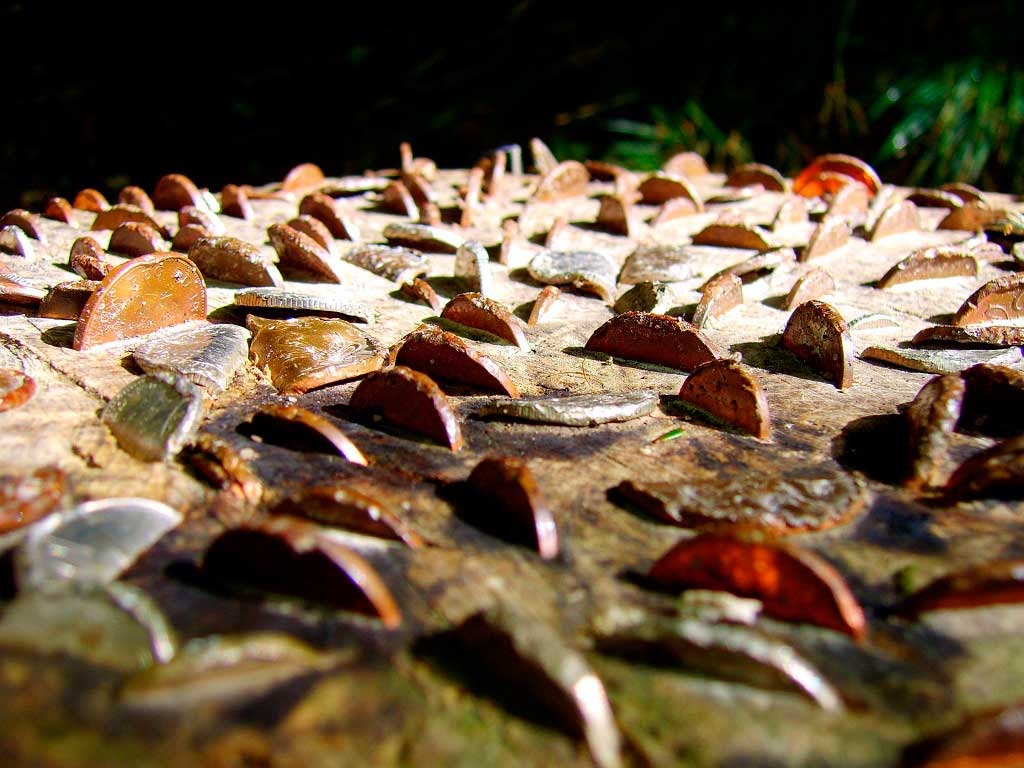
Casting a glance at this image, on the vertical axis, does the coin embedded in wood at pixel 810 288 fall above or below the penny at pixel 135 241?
below

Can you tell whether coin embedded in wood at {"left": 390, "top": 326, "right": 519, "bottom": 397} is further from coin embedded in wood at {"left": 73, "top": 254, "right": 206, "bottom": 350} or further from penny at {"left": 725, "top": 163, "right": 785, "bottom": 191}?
penny at {"left": 725, "top": 163, "right": 785, "bottom": 191}

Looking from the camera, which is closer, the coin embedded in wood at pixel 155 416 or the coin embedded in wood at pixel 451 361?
the coin embedded in wood at pixel 155 416

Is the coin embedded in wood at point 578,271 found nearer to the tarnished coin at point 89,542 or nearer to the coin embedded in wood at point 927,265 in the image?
the coin embedded in wood at point 927,265

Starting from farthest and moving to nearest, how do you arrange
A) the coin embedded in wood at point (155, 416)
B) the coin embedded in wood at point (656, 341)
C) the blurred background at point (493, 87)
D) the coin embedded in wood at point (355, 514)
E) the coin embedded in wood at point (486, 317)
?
the blurred background at point (493, 87) < the coin embedded in wood at point (486, 317) < the coin embedded in wood at point (656, 341) < the coin embedded in wood at point (155, 416) < the coin embedded in wood at point (355, 514)

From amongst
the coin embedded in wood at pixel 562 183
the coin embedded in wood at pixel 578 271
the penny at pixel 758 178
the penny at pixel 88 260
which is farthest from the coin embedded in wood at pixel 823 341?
the penny at pixel 758 178

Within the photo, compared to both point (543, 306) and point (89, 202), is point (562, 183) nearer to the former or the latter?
point (543, 306)

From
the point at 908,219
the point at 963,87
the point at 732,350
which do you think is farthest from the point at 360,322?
the point at 963,87
